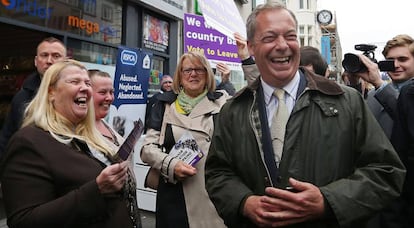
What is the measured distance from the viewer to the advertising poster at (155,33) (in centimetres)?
855

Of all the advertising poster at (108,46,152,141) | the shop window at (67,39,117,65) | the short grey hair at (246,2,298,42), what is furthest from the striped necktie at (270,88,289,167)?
the shop window at (67,39,117,65)

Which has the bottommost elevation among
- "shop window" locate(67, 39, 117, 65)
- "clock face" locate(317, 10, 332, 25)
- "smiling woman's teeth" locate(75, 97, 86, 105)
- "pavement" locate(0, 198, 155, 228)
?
"pavement" locate(0, 198, 155, 228)

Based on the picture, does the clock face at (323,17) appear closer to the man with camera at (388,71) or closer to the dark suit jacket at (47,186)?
the man with camera at (388,71)

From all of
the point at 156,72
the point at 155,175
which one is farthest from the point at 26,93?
the point at 156,72

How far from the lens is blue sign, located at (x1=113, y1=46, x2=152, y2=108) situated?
14.9ft

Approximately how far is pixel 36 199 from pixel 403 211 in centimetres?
208

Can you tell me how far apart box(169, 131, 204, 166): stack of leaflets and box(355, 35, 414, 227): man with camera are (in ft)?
4.14

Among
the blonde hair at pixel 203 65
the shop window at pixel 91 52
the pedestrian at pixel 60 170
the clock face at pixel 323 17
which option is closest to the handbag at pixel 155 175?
the blonde hair at pixel 203 65

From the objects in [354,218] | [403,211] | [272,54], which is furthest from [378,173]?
[403,211]

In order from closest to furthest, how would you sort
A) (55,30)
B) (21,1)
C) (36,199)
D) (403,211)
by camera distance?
(36,199) < (403,211) < (21,1) < (55,30)

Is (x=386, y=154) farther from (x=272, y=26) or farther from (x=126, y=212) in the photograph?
(x=126, y=212)

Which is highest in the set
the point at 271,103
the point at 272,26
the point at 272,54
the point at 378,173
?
the point at 272,26

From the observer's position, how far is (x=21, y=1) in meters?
5.58

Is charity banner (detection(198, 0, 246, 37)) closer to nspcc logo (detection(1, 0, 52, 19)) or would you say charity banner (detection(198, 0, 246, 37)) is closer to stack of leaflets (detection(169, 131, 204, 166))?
stack of leaflets (detection(169, 131, 204, 166))
